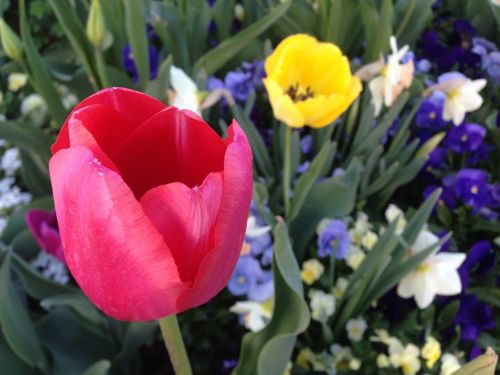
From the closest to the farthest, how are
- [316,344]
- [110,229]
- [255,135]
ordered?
[110,229], [316,344], [255,135]

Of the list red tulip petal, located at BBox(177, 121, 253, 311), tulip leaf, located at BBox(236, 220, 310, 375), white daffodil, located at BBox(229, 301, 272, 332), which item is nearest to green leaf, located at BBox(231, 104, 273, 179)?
white daffodil, located at BBox(229, 301, 272, 332)

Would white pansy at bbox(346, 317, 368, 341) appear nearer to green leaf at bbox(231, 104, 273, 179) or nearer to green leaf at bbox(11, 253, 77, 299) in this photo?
green leaf at bbox(231, 104, 273, 179)

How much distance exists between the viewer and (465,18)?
147cm

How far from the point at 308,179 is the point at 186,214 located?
56 cm

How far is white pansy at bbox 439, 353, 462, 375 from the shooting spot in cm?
87

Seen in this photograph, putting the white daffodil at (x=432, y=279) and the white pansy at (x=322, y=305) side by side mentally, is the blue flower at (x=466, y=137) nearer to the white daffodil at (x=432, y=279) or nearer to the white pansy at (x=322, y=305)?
the white daffodil at (x=432, y=279)

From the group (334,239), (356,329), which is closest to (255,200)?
(334,239)

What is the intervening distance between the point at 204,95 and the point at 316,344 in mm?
450

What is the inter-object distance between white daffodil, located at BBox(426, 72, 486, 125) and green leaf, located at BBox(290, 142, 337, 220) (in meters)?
0.30

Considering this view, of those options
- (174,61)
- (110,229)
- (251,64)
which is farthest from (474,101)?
(110,229)

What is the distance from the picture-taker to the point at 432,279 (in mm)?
881

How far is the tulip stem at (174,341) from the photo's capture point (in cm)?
45


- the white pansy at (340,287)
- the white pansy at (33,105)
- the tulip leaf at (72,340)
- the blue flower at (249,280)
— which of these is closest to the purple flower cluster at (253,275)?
the blue flower at (249,280)

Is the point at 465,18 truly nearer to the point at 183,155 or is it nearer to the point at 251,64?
the point at 251,64
